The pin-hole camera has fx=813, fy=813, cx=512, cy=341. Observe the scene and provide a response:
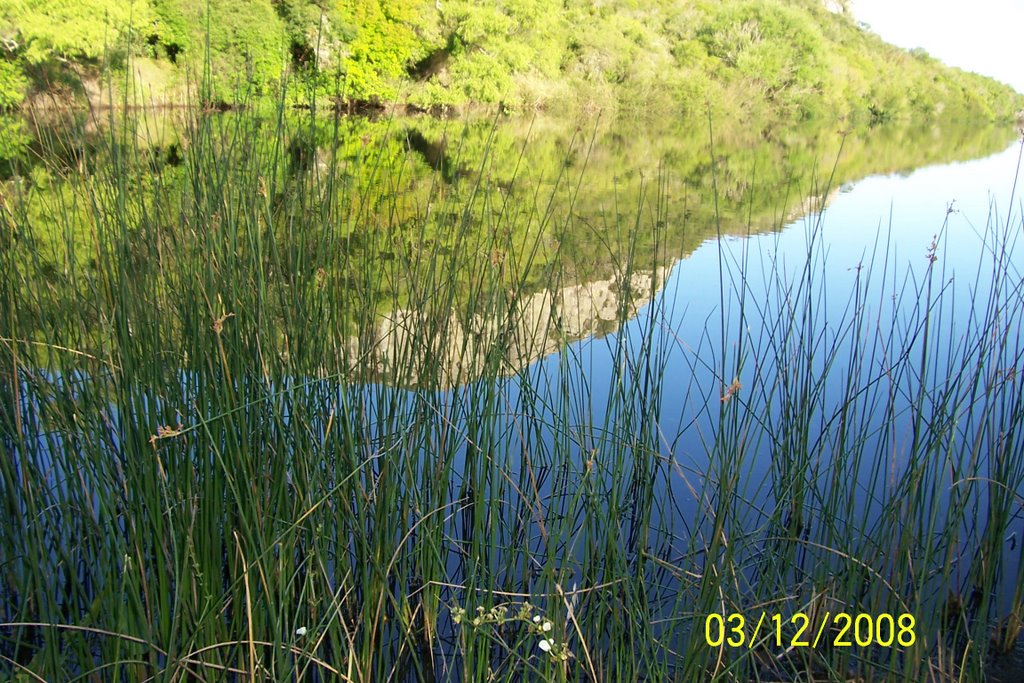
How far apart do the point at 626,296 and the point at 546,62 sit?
19.3 meters

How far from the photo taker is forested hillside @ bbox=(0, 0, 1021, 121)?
38.3ft

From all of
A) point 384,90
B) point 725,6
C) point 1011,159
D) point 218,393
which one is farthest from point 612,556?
point 725,6

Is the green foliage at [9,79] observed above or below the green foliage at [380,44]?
below

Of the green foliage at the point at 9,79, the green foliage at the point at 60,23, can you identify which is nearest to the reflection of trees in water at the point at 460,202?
the green foliage at the point at 9,79

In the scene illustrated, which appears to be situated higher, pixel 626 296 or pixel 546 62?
Answer: pixel 546 62

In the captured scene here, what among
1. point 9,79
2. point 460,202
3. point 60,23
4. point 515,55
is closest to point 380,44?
point 515,55

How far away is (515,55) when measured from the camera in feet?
64.7

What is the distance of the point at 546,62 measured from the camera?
19938mm

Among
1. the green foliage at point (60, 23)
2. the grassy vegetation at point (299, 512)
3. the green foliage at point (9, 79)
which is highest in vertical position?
the green foliage at point (60, 23)

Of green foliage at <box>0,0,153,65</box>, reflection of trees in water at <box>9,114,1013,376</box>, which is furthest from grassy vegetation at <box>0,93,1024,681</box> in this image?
green foliage at <box>0,0,153,65</box>

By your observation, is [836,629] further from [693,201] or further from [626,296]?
[693,201]

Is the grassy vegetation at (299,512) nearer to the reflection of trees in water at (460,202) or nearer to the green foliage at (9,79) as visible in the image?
the reflection of trees in water at (460,202)

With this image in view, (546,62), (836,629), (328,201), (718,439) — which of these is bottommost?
(836,629)

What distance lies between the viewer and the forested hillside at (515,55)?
1168 centimetres
